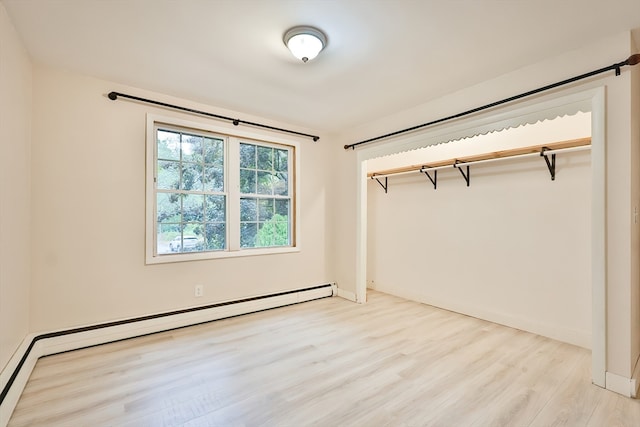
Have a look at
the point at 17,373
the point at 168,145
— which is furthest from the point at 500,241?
the point at 17,373

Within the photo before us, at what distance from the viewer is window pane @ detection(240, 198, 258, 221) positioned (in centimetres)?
384

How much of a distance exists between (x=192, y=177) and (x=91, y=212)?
1005 millimetres

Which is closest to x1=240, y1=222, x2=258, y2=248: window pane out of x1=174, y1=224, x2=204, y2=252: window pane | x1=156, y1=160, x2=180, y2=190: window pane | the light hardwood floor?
x1=174, y1=224, x2=204, y2=252: window pane

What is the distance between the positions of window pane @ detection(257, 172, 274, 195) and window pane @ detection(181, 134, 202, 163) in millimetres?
808

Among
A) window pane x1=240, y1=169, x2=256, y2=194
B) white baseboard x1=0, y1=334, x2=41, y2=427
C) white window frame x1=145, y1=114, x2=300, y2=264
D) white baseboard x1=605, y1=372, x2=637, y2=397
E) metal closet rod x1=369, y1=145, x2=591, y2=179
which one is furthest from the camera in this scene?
window pane x1=240, y1=169, x2=256, y2=194

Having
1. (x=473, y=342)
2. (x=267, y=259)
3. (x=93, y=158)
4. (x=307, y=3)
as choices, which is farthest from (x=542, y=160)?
(x=93, y=158)

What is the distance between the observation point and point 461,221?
12.3ft

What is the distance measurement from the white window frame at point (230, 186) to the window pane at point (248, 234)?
0.23 feet

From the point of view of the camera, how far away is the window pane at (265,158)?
4020 millimetres

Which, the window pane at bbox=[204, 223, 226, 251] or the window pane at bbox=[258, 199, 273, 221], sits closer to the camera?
the window pane at bbox=[204, 223, 226, 251]

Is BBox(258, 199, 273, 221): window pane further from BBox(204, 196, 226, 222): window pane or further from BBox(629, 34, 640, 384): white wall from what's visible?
BBox(629, 34, 640, 384): white wall

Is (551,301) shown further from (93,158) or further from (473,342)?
(93,158)

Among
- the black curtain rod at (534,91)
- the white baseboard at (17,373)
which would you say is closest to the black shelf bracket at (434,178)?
the black curtain rod at (534,91)

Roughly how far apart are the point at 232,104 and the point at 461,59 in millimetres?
2408
